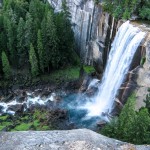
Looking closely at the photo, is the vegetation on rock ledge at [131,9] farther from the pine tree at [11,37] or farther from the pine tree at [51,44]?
the pine tree at [11,37]

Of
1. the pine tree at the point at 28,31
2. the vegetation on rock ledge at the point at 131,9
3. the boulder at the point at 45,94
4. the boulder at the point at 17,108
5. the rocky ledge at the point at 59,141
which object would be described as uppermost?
the vegetation on rock ledge at the point at 131,9

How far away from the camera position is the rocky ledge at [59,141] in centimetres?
2580

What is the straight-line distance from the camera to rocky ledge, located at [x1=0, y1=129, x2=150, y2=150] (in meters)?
25.8

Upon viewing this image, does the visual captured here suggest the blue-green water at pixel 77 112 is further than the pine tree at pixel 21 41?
No

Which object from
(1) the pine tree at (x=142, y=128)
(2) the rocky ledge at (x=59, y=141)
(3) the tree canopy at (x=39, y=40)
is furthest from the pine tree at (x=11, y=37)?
(2) the rocky ledge at (x=59, y=141)

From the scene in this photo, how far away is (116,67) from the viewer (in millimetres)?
54844

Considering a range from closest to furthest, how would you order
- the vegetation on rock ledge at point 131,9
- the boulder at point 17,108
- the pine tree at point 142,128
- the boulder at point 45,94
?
the pine tree at point 142,128 → the vegetation on rock ledge at point 131,9 → the boulder at point 17,108 → the boulder at point 45,94

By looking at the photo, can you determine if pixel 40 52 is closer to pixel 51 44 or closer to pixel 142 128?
pixel 51 44

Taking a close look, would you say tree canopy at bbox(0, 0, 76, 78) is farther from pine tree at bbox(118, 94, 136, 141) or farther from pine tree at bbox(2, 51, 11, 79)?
pine tree at bbox(118, 94, 136, 141)

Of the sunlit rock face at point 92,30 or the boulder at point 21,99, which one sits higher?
the sunlit rock face at point 92,30

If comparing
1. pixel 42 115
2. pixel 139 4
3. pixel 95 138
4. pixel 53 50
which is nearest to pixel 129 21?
pixel 139 4

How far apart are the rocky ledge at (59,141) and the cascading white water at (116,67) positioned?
24242 mm

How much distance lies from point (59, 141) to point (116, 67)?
30303mm

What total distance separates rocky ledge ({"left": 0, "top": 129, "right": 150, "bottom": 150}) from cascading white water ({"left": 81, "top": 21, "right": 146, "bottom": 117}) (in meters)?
24.2
